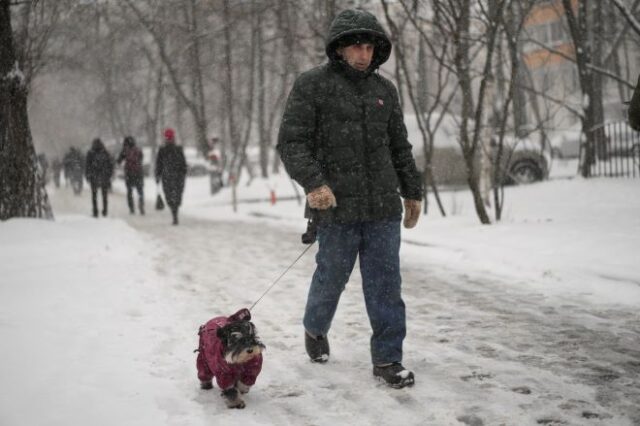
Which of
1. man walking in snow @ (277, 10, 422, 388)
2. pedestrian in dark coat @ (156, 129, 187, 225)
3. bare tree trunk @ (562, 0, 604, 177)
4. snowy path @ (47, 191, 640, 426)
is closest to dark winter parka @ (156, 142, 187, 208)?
pedestrian in dark coat @ (156, 129, 187, 225)

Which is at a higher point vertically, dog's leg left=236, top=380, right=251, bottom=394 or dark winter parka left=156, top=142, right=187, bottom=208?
dark winter parka left=156, top=142, right=187, bottom=208

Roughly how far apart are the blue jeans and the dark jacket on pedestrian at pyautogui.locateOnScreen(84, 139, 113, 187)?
14.0 m

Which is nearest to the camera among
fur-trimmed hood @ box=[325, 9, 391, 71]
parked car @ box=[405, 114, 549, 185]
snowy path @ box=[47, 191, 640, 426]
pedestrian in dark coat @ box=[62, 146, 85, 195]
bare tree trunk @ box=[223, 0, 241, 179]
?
snowy path @ box=[47, 191, 640, 426]

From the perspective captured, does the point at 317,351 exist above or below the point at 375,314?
below

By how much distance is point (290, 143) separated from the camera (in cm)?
397

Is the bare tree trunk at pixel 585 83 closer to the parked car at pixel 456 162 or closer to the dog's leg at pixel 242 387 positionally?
the parked car at pixel 456 162

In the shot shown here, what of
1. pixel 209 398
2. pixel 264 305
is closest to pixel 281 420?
pixel 209 398

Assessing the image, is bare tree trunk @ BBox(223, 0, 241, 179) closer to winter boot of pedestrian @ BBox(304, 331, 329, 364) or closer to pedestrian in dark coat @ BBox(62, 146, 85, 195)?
pedestrian in dark coat @ BBox(62, 146, 85, 195)

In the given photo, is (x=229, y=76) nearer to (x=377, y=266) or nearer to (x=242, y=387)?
(x=377, y=266)

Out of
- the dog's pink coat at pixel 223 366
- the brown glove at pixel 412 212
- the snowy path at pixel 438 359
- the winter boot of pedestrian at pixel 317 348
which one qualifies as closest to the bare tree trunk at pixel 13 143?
the snowy path at pixel 438 359

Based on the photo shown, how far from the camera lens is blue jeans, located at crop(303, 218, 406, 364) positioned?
4.04 m

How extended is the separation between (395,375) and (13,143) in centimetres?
996

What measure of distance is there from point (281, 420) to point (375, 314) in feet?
3.00

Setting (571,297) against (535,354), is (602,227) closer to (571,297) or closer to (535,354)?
(571,297)
